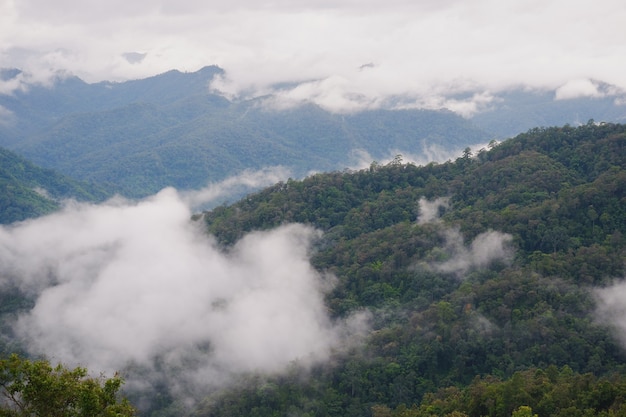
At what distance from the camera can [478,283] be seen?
44594mm

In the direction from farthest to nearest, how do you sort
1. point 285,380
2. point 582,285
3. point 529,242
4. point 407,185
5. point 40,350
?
point 407,185
point 40,350
point 529,242
point 285,380
point 582,285

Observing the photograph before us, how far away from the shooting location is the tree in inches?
628

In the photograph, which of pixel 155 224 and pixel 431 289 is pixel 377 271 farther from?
pixel 155 224

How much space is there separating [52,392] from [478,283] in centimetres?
3399

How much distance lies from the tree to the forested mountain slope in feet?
55.5

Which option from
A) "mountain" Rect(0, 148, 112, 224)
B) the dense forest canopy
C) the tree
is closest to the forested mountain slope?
the dense forest canopy

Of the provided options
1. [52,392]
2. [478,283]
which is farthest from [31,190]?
[52,392]

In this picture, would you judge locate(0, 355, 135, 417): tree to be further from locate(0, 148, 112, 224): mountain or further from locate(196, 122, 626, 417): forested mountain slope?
locate(0, 148, 112, 224): mountain

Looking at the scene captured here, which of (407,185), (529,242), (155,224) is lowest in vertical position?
(529,242)

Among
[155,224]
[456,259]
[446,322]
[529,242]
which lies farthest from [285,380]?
[155,224]

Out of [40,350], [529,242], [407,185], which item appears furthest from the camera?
[407,185]

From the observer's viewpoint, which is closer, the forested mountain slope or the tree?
the tree

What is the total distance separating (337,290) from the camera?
169 ft

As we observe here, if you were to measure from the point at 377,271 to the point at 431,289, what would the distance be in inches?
199
